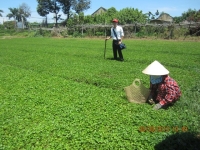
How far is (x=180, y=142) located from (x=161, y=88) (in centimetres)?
174

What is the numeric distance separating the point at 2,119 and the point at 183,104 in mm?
4167

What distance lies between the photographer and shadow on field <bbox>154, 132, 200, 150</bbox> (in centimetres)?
344

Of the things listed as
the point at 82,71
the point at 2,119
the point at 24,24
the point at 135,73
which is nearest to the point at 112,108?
the point at 2,119

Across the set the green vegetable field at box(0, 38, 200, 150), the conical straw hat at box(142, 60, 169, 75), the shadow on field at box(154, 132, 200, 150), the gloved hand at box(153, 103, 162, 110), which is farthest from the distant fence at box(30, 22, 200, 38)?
the shadow on field at box(154, 132, 200, 150)

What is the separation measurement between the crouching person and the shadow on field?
4.05 feet

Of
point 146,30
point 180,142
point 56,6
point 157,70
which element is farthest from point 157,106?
point 56,6

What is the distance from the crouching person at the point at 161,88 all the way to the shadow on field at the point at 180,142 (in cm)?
124

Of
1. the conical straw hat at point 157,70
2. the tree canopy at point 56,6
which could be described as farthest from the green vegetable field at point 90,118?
the tree canopy at point 56,6

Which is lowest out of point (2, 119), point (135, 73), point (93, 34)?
point (2, 119)

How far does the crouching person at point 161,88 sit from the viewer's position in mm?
4879

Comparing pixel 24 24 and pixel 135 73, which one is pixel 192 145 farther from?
pixel 24 24

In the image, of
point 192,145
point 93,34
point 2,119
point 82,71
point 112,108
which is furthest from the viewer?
point 93,34

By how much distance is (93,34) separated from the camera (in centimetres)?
3378

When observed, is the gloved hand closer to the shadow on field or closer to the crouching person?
the crouching person
